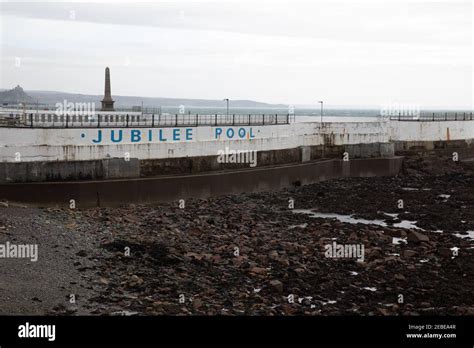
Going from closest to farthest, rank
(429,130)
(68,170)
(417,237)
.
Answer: (417,237), (68,170), (429,130)

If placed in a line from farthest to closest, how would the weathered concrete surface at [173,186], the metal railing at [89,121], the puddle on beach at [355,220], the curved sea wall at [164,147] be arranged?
1. the metal railing at [89,121]
2. the puddle on beach at [355,220]
3. the curved sea wall at [164,147]
4. the weathered concrete surface at [173,186]

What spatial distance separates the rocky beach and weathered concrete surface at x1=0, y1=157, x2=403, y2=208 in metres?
0.83

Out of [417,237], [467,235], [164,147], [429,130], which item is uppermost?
[429,130]

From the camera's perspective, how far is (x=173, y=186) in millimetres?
28797

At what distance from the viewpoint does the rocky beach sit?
1512 cm

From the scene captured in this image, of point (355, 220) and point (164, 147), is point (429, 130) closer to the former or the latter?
point (355, 220)

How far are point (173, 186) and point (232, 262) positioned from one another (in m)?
10.5

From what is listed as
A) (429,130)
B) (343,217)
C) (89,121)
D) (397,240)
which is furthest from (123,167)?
(429,130)

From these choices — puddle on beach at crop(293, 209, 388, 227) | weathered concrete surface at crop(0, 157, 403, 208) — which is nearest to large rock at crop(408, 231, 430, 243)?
puddle on beach at crop(293, 209, 388, 227)

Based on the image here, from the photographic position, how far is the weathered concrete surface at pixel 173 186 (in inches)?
982

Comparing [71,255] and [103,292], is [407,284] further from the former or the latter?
[71,255]

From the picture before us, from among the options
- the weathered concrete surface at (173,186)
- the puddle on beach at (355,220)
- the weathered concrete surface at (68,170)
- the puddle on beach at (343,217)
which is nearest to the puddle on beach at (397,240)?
the puddle on beach at (355,220)

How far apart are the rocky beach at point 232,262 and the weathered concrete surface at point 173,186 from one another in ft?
2.71

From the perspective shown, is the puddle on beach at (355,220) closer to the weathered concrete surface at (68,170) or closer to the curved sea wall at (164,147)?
the curved sea wall at (164,147)
